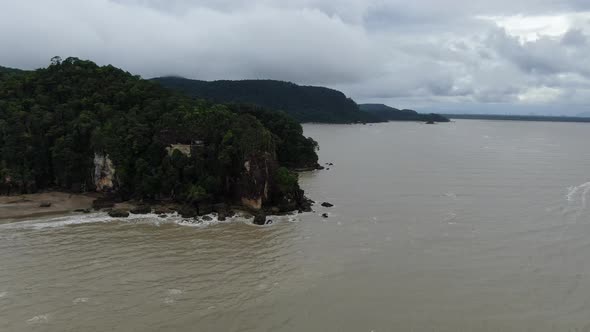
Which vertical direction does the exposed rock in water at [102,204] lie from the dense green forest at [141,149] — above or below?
below

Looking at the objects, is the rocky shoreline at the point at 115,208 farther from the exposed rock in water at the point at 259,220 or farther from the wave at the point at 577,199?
the wave at the point at 577,199

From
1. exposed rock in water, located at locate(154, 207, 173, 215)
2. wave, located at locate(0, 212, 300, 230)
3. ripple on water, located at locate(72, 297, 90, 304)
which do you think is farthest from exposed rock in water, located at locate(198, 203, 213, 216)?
ripple on water, located at locate(72, 297, 90, 304)

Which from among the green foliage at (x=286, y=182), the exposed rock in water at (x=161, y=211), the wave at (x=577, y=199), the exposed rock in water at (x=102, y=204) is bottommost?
the wave at (x=577, y=199)

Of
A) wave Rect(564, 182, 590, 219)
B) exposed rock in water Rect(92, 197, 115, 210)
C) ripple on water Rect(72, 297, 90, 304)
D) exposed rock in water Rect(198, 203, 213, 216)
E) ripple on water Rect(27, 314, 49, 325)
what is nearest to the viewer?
ripple on water Rect(27, 314, 49, 325)

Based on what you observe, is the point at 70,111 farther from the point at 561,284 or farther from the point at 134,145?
the point at 561,284

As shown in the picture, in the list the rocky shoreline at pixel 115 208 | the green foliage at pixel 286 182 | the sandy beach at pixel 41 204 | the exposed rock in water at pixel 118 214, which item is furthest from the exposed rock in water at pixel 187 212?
the sandy beach at pixel 41 204

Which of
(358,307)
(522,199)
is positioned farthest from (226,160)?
A: (522,199)

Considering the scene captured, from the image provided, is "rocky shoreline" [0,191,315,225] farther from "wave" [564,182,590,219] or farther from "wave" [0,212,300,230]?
"wave" [564,182,590,219]
